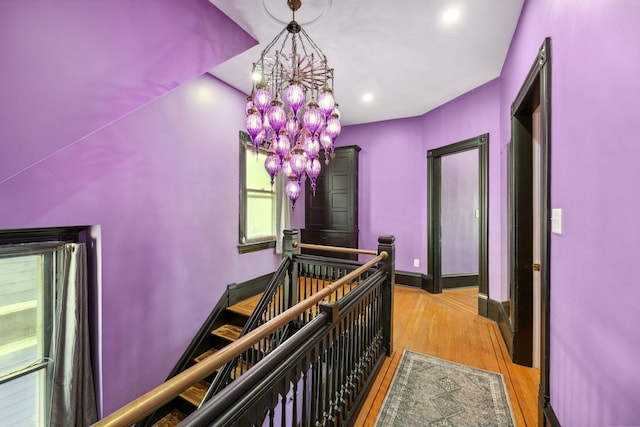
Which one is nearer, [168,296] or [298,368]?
[298,368]

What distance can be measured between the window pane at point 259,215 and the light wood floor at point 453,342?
7.66 ft

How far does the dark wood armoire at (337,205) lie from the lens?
15.7 ft

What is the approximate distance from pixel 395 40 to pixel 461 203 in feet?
10.6

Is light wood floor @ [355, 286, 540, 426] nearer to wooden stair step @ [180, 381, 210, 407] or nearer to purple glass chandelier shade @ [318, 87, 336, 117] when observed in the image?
wooden stair step @ [180, 381, 210, 407]

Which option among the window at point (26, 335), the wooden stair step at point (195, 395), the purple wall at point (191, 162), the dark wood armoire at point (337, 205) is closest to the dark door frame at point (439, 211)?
the purple wall at point (191, 162)

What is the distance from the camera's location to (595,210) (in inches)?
37.6

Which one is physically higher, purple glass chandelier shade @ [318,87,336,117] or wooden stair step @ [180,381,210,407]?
purple glass chandelier shade @ [318,87,336,117]

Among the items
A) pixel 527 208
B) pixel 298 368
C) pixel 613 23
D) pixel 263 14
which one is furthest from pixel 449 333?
pixel 263 14

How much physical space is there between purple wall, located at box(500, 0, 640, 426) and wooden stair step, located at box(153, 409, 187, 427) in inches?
127

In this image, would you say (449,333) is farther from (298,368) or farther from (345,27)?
(345,27)

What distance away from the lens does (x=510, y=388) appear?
76.4 inches

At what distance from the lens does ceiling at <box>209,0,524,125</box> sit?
6.61 feet

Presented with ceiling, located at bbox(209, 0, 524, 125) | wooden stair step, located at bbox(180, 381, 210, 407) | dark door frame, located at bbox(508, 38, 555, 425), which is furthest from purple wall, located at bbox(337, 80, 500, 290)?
wooden stair step, located at bbox(180, 381, 210, 407)

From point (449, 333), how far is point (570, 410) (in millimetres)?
1767
